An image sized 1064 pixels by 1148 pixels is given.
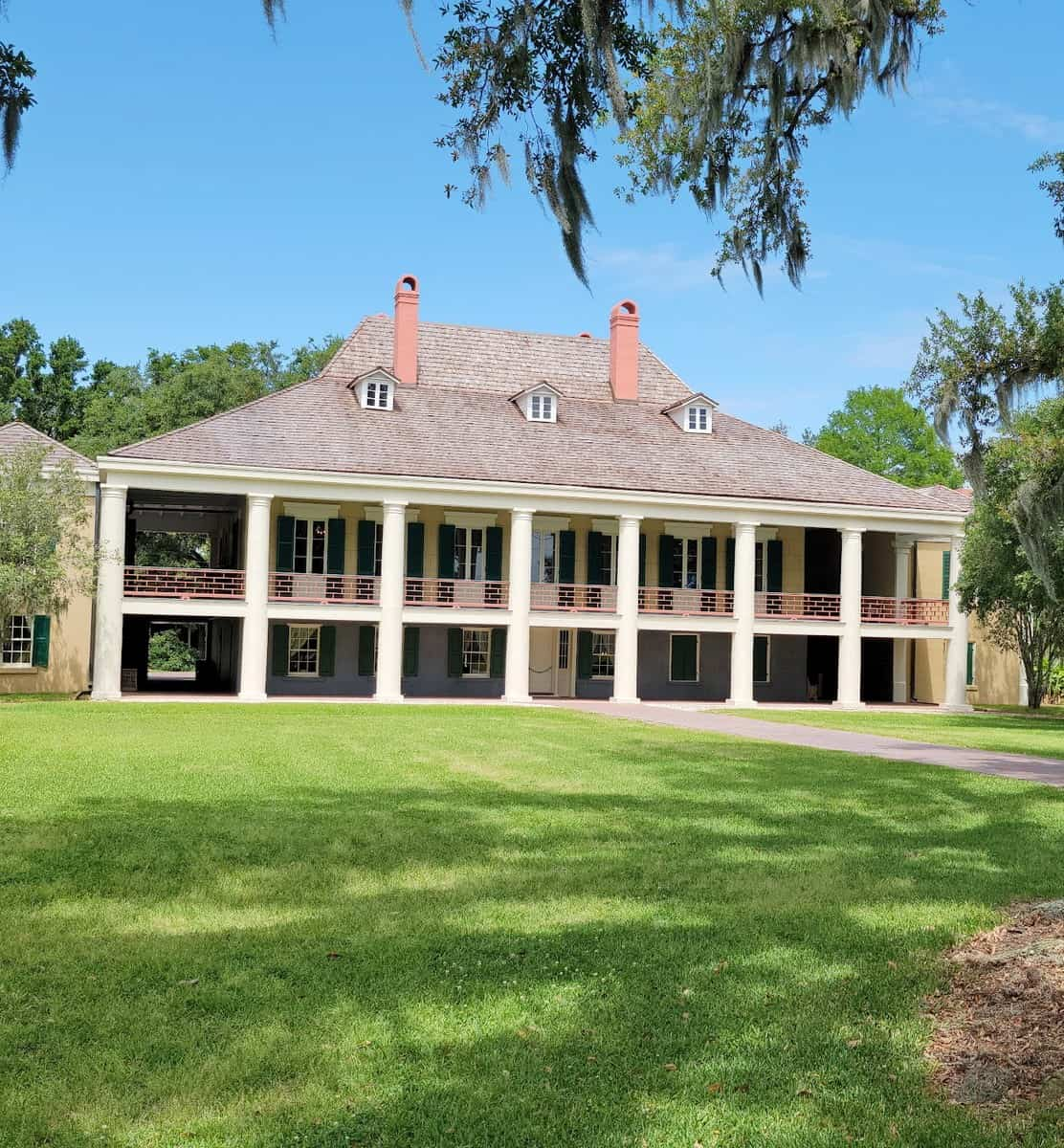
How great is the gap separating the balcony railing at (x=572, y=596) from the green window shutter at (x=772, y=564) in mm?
4603

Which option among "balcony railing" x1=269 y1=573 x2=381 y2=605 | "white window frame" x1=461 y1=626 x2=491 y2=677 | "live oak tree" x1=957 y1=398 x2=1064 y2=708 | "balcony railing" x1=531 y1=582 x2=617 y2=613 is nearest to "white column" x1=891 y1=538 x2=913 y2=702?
"live oak tree" x1=957 y1=398 x2=1064 y2=708

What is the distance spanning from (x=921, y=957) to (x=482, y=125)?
5532 mm

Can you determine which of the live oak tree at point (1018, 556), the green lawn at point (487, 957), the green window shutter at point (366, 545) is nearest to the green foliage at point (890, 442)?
the live oak tree at point (1018, 556)

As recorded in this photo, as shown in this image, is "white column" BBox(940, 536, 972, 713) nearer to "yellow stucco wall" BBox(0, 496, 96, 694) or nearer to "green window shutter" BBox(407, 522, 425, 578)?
"green window shutter" BBox(407, 522, 425, 578)

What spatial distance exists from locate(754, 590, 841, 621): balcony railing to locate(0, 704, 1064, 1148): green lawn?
22.5 metres

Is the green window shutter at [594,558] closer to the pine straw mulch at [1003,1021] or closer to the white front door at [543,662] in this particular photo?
the white front door at [543,662]

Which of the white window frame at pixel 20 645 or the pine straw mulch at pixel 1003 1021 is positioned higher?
the white window frame at pixel 20 645

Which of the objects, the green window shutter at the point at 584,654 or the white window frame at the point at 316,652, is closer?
the white window frame at the point at 316,652

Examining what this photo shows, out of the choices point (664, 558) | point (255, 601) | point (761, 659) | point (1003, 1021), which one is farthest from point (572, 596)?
point (1003, 1021)

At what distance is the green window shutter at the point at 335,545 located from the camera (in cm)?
3244

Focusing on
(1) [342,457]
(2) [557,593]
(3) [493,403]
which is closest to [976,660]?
(2) [557,593]

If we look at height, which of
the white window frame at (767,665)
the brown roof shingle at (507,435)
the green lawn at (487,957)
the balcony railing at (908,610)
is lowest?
the green lawn at (487,957)

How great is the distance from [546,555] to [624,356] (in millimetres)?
7018

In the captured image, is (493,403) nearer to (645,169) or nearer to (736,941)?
(645,169)
